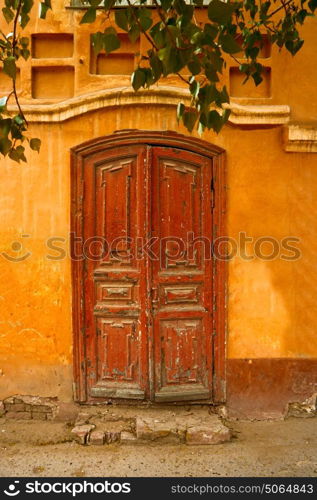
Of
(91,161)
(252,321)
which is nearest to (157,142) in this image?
(91,161)

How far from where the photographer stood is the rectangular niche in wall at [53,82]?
4.57 metres

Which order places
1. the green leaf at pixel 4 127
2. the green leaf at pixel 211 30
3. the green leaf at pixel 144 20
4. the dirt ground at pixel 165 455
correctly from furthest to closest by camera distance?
the dirt ground at pixel 165 455, the green leaf at pixel 4 127, the green leaf at pixel 144 20, the green leaf at pixel 211 30

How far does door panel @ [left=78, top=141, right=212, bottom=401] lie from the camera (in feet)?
14.9

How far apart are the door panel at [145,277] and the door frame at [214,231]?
2.2 inches

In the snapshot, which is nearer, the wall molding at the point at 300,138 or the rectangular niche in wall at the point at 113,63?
the wall molding at the point at 300,138

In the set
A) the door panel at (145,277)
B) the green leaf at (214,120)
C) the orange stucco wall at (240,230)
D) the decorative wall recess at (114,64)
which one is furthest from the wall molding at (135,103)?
the green leaf at (214,120)

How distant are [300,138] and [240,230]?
106 cm

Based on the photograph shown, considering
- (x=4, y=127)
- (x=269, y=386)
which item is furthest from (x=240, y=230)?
(x=4, y=127)

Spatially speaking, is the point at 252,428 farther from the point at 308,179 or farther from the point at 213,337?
the point at 308,179

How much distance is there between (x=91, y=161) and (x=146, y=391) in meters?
2.38

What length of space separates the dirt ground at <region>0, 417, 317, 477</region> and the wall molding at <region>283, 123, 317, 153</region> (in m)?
2.70

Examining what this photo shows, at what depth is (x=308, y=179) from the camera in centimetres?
454

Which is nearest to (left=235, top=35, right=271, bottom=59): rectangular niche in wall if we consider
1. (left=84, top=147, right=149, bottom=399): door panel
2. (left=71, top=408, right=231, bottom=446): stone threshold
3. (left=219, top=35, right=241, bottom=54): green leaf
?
(left=84, top=147, right=149, bottom=399): door panel

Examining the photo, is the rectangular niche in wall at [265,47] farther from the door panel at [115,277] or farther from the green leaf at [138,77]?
the green leaf at [138,77]
